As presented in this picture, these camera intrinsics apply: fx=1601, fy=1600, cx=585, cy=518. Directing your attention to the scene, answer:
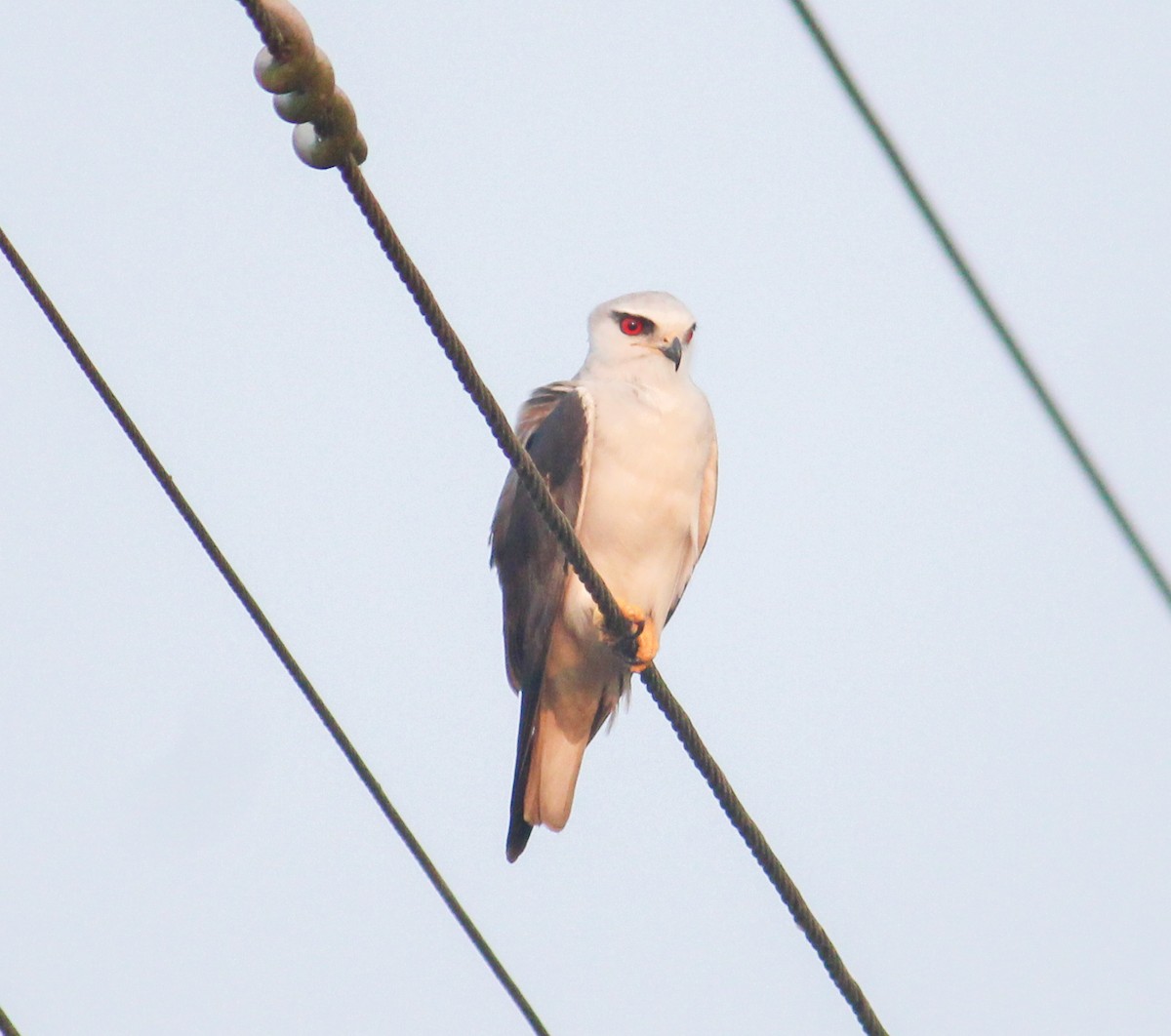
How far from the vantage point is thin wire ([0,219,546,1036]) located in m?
2.62

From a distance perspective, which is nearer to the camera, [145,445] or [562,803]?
[145,445]

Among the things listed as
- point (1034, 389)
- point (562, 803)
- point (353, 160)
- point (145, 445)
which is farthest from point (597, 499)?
point (353, 160)

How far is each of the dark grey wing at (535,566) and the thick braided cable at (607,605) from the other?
43.0 inches

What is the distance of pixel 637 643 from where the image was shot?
420 centimetres

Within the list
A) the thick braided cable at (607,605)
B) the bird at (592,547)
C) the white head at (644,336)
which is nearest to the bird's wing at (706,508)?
the bird at (592,547)

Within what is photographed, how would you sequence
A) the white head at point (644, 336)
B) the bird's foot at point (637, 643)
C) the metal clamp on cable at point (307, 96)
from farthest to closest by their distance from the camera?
the white head at point (644, 336)
the bird's foot at point (637, 643)
the metal clamp on cable at point (307, 96)

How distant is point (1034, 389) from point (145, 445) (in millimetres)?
1674

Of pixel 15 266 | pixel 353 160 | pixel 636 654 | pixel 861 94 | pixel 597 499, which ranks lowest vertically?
pixel 636 654

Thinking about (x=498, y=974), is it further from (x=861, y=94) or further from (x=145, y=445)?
(x=861, y=94)

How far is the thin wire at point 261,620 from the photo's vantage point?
2615 millimetres

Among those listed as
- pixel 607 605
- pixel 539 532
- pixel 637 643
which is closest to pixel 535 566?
pixel 539 532

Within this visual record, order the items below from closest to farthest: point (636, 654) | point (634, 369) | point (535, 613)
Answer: point (636, 654) → point (535, 613) → point (634, 369)

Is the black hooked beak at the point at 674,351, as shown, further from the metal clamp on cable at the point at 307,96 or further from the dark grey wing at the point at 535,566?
the metal clamp on cable at the point at 307,96

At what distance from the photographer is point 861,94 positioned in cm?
307
